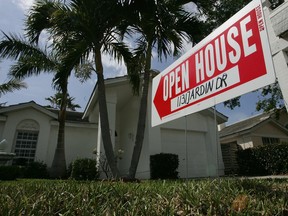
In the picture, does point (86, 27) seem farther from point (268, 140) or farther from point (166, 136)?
point (268, 140)

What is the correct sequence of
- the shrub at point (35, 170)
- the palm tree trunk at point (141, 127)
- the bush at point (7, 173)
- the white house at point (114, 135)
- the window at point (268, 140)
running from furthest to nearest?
the window at point (268, 140) < the white house at point (114, 135) < the shrub at point (35, 170) < the bush at point (7, 173) < the palm tree trunk at point (141, 127)

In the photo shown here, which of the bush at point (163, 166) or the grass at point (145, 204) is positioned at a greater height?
the bush at point (163, 166)

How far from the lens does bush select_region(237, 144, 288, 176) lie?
541 inches

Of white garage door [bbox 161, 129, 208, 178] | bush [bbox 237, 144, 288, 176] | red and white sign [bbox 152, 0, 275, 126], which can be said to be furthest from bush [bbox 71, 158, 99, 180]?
bush [bbox 237, 144, 288, 176]

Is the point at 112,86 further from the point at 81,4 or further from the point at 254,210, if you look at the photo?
the point at 254,210

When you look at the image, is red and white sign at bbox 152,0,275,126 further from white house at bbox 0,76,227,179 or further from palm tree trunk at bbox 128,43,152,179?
white house at bbox 0,76,227,179

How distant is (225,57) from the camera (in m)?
3.05

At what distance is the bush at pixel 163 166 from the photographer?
41.5 ft

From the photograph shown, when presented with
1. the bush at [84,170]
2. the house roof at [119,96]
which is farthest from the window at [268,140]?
the bush at [84,170]

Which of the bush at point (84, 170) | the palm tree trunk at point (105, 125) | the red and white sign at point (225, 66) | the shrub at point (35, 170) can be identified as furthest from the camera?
the shrub at point (35, 170)

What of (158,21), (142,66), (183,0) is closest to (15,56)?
(142,66)

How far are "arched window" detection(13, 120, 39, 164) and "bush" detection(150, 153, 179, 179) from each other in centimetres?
784

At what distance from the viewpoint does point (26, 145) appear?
15.2 m

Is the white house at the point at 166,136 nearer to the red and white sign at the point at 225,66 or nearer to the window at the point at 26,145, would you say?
the window at the point at 26,145
